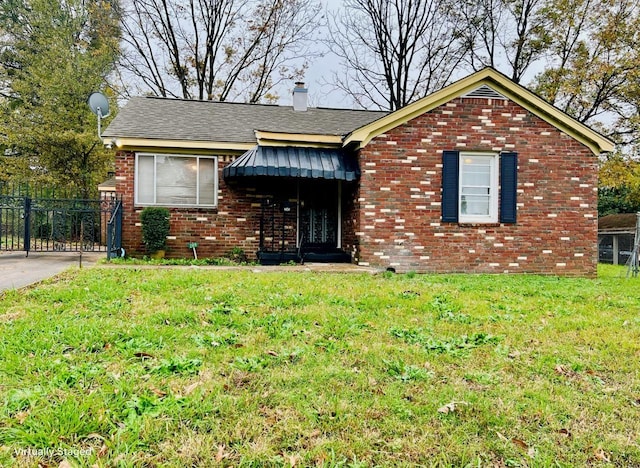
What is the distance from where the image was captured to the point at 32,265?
884 centimetres

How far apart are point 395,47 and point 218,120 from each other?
13945 mm

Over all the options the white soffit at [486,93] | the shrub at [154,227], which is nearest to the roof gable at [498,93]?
the white soffit at [486,93]

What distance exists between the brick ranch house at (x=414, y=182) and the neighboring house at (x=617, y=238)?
9701mm

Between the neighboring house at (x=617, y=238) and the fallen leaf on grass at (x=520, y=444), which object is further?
the neighboring house at (x=617, y=238)

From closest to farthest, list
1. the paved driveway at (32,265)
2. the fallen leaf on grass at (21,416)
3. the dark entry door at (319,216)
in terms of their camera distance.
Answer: the fallen leaf on grass at (21,416), the paved driveway at (32,265), the dark entry door at (319,216)

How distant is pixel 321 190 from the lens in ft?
38.5

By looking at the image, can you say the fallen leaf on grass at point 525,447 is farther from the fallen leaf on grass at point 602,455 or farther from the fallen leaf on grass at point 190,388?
the fallen leaf on grass at point 190,388

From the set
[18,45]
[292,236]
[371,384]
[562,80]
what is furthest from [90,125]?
[562,80]

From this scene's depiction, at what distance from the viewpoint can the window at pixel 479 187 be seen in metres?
10.1

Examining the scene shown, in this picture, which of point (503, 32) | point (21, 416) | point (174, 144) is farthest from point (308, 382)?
point (503, 32)

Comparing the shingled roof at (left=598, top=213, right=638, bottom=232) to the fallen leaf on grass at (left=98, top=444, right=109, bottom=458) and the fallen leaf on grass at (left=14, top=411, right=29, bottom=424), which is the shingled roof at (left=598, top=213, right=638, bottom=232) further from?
the fallen leaf on grass at (left=14, top=411, right=29, bottom=424)

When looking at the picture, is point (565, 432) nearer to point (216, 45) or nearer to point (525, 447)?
point (525, 447)

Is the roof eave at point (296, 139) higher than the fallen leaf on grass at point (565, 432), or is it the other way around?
the roof eave at point (296, 139)

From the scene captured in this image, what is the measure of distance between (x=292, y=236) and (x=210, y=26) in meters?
15.4
